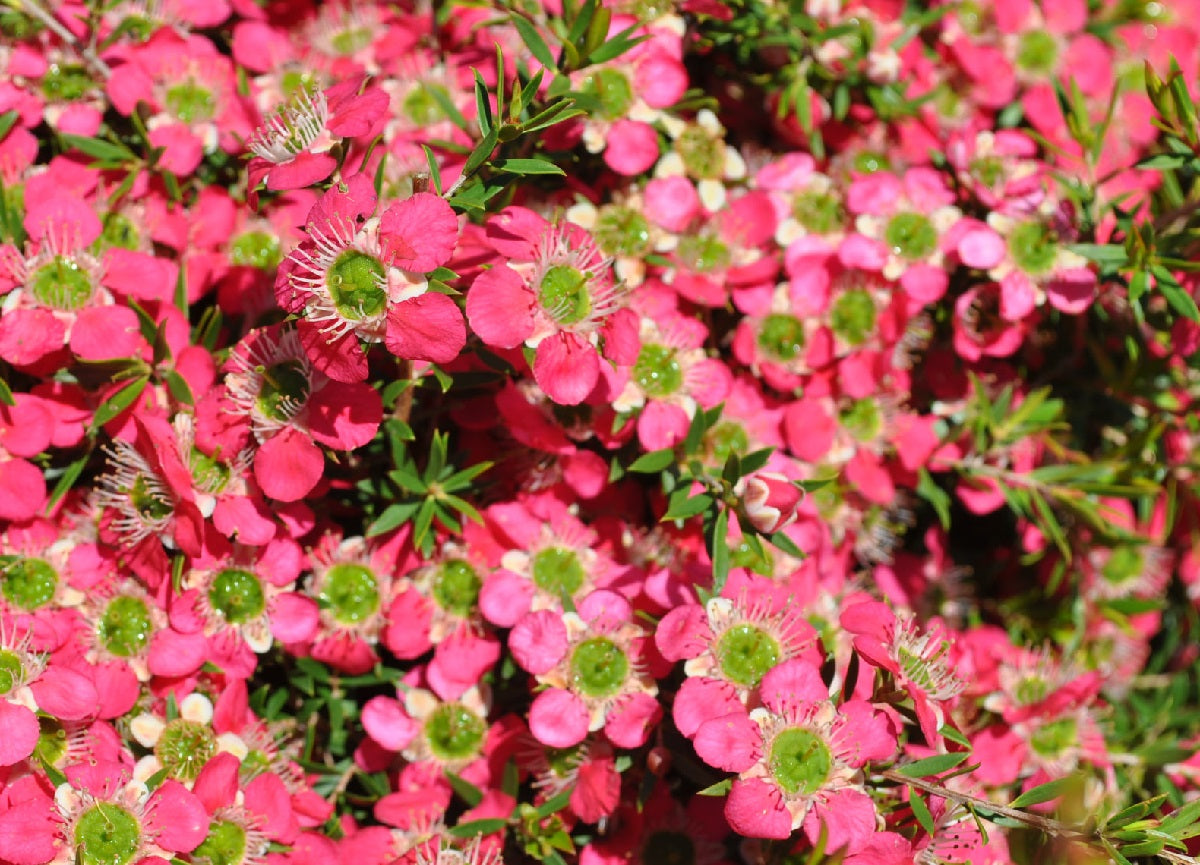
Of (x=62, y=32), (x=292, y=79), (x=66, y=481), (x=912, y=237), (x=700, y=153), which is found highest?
(x=62, y=32)

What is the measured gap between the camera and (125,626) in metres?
2.08

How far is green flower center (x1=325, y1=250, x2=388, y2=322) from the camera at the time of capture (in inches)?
68.4

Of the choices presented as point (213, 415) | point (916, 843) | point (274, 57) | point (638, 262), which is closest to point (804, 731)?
point (916, 843)

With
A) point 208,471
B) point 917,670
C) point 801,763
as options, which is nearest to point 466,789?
point 801,763

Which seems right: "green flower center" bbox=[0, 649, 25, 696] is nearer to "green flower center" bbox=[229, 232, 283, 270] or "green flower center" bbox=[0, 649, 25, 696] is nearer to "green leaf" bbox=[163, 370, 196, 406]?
"green leaf" bbox=[163, 370, 196, 406]

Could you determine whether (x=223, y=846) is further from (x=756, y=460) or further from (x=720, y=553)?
(x=756, y=460)

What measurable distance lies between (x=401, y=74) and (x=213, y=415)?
1011 mm

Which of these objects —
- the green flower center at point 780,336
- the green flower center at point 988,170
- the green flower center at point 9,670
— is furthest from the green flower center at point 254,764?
the green flower center at point 988,170

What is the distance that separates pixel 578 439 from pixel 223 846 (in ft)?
3.26

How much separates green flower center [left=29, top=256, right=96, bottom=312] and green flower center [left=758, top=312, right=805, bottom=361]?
4.56 ft

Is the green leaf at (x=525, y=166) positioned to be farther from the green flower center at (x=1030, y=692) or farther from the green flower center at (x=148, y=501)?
the green flower center at (x=1030, y=692)

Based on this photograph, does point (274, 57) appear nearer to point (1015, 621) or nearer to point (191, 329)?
point (191, 329)

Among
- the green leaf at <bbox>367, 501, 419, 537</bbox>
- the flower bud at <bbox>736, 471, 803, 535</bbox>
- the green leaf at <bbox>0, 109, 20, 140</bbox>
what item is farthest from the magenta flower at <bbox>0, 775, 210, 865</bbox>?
the green leaf at <bbox>0, 109, 20, 140</bbox>

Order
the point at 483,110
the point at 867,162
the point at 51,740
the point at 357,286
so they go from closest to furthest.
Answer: the point at 357,286
the point at 483,110
the point at 51,740
the point at 867,162
